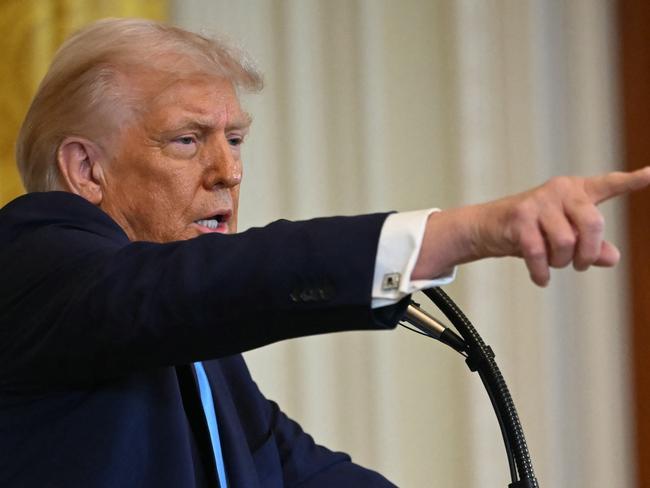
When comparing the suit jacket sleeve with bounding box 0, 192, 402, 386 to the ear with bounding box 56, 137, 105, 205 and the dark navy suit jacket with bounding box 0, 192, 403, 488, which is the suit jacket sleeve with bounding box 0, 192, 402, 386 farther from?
the ear with bounding box 56, 137, 105, 205

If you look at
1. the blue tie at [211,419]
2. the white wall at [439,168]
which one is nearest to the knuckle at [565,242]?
the blue tie at [211,419]

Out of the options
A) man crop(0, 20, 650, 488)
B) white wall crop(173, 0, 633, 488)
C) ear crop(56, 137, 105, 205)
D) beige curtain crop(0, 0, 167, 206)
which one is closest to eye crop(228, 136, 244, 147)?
man crop(0, 20, 650, 488)

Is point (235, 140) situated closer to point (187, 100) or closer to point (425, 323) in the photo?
point (187, 100)

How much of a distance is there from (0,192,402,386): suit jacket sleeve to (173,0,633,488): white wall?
1.92 metres

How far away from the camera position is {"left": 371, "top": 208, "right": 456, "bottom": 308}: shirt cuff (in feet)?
3.55

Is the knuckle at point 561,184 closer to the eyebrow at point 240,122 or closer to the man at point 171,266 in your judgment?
the man at point 171,266

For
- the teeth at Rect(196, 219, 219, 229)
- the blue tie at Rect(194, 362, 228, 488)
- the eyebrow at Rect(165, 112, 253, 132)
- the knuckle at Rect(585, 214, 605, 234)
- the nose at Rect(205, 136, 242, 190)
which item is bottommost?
the blue tie at Rect(194, 362, 228, 488)

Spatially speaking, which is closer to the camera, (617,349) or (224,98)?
(224,98)

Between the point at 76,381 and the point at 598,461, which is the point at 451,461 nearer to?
the point at 598,461

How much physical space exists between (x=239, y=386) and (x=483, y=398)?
1.32 metres

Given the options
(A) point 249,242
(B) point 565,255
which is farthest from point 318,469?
(B) point 565,255

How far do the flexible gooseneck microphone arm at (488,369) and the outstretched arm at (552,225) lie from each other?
551mm

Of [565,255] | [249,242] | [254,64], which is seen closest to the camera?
[565,255]

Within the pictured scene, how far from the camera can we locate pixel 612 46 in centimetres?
309
